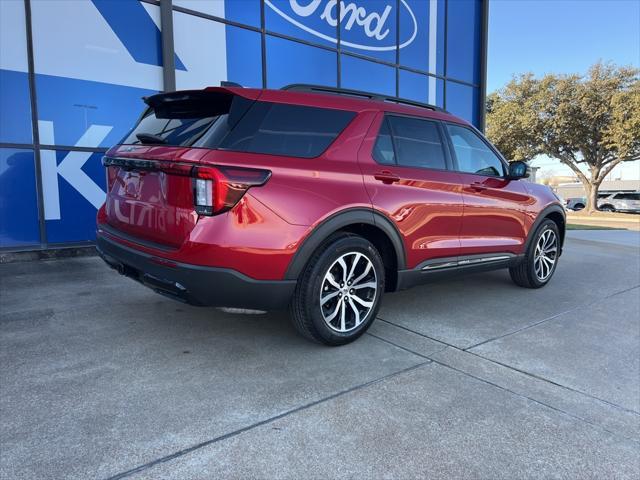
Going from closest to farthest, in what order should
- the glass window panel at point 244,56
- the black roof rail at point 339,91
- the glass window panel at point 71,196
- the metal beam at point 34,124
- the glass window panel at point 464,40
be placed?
the black roof rail at point 339,91 < the metal beam at point 34,124 < the glass window panel at point 71,196 < the glass window panel at point 244,56 < the glass window panel at point 464,40

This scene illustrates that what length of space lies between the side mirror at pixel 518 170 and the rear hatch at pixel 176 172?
9.82 feet

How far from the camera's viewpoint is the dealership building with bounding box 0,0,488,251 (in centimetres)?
621

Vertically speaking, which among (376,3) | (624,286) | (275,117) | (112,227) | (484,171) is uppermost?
(376,3)

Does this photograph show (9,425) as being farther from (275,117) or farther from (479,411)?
(479,411)

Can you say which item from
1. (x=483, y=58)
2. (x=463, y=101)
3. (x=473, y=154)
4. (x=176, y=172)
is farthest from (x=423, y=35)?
(x=176, y=172)

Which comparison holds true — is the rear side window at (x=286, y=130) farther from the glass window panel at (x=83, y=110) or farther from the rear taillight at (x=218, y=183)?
the glass window panel at (x=83, y=110)

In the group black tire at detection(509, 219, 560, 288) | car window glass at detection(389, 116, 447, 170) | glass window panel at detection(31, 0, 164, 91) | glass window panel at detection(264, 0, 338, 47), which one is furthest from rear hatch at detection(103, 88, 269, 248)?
glass window panel at detection(264, 0, 338, 47)

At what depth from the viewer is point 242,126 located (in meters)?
2.87

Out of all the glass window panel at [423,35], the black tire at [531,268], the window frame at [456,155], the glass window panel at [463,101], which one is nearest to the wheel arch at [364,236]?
the window frame at [456,155]

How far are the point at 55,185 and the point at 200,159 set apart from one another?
4968 mm

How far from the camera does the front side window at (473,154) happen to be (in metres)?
4.27

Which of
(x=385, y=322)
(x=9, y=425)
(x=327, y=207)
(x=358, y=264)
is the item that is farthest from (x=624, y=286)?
(x=9, y=425)

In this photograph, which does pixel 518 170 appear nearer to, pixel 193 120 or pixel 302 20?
pixel 193 120

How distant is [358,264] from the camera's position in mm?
3359
